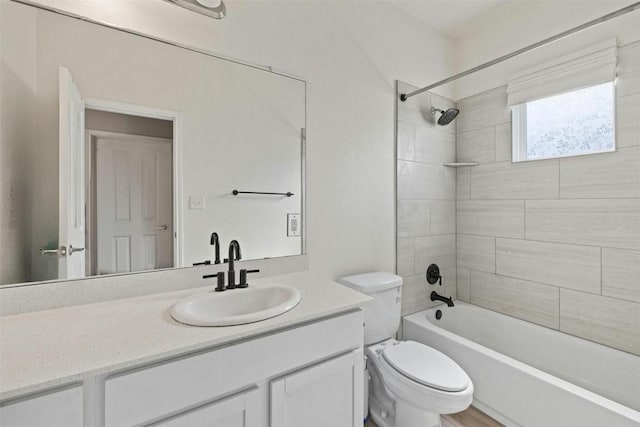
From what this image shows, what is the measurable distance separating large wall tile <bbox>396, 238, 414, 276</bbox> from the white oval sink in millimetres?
1113

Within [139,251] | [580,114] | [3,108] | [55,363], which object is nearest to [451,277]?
[580,114]

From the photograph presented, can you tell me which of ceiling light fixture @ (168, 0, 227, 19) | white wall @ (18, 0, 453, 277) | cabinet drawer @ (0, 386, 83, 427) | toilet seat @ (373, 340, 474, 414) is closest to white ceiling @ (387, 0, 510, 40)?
white wall @ (18, 0, 453, 277)

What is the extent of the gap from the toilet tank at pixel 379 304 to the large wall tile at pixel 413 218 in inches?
18.6

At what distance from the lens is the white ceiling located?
204 centimetres

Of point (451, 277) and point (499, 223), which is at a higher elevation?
point (499, 223)

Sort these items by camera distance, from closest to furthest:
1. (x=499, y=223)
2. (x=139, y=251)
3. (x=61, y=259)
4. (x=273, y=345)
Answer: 1. (x=273, y=345)
2. (x=61, y=259)
3. (x=139, y=251)
4. (x=499, y=223)

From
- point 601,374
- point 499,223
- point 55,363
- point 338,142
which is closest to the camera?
point 55,363

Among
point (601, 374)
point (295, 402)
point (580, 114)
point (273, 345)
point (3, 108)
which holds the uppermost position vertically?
point (580, 114)

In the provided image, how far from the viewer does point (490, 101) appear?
226cm

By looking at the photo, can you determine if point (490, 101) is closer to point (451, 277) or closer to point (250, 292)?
point (451, 277)

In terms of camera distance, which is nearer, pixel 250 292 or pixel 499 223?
pixel 250 292

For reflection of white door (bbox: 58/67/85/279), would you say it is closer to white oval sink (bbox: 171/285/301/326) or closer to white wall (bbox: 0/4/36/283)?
white wall (bbox: 0/4/36/283)

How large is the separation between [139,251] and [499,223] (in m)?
2.41

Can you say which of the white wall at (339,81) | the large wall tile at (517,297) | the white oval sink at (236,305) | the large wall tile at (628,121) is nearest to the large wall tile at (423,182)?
the white wall at (339,81)
